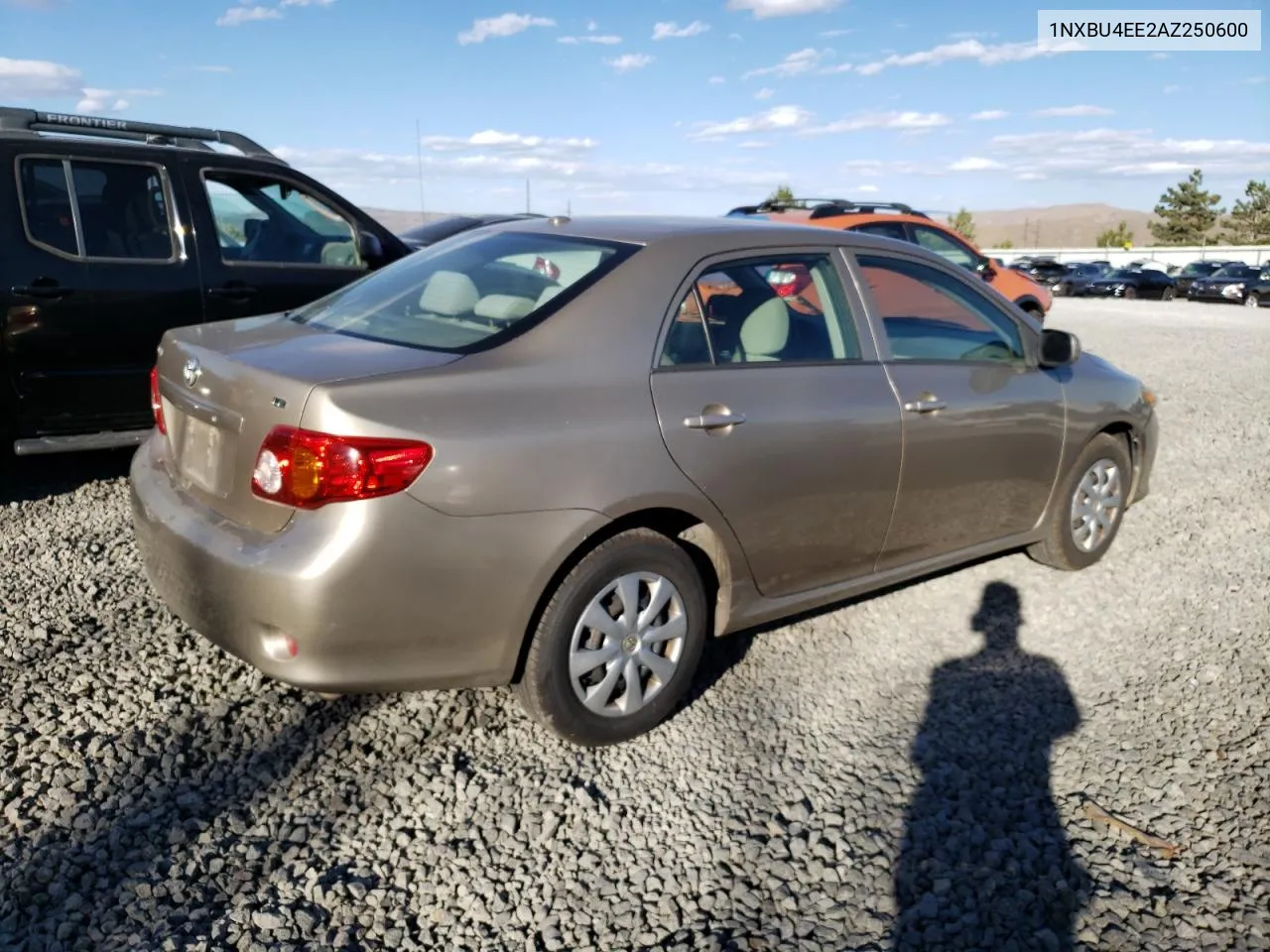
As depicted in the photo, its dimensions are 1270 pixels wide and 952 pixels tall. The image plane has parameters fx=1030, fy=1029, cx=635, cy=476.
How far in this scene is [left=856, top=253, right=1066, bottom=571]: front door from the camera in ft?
13.0

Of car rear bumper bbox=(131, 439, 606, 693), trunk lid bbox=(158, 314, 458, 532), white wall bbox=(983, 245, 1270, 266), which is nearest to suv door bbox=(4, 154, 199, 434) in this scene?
trunk lid bbox=(158, 314, 458, 532)

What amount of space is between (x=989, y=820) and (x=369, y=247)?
4924 mm

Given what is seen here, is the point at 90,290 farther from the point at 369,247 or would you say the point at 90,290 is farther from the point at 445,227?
the point at 445,227

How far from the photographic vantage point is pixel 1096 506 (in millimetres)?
5020

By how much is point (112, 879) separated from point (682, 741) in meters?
1.68

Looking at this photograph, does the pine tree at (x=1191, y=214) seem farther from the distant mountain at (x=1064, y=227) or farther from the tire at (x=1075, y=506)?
the tire at (x=1075, y=506)

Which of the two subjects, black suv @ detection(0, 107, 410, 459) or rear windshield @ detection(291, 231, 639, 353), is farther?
black suv @ detection(0, 107, 410, 459)

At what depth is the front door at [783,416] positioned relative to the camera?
331 cm

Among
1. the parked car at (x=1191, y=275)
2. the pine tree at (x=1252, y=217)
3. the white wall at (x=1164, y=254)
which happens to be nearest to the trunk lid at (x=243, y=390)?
the parked car at (x=1191, y=275)

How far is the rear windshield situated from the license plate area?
55 cm

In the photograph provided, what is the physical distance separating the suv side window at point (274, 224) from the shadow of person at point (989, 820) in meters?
4.41

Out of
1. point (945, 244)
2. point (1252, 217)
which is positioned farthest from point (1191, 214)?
point (945, 244)

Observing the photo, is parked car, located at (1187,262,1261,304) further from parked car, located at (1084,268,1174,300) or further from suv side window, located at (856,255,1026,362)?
suv side window, located at (856,255,1026,362)

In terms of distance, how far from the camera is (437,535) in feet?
9.10
